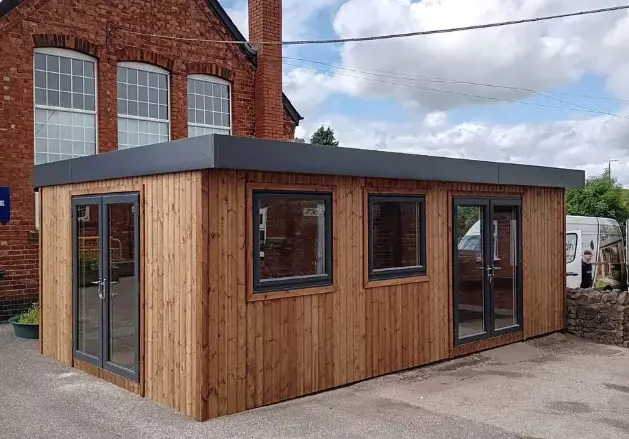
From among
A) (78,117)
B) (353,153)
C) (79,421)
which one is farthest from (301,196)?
(78,117)

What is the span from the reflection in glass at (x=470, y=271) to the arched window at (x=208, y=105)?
7849 mm

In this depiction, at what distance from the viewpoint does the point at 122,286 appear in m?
7.31

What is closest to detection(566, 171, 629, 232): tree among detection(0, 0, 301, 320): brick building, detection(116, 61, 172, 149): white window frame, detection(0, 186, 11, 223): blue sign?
detection(0, 0, 301, 320): brick building

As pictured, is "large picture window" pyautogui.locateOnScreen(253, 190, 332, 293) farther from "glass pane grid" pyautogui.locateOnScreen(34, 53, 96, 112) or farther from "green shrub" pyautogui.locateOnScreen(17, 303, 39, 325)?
"glass pane grid" pyautogui.locateOnScreen(34, 53, 96, 112)

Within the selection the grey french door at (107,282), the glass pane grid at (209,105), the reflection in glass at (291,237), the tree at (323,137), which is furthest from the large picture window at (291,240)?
the tree at (323,137)

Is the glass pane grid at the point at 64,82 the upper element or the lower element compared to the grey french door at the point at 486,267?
upper

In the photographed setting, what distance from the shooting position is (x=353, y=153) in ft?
24.0

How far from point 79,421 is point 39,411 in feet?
2.02

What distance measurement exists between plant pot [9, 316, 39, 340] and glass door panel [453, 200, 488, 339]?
649cm

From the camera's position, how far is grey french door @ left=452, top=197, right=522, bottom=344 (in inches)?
355

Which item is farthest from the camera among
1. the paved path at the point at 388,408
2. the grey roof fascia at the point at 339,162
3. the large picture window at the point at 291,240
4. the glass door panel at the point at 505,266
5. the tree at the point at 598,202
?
the tree at the point at 598,202

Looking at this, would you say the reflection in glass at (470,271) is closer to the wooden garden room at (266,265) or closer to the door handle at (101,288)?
the wooden garden room at (266,265)

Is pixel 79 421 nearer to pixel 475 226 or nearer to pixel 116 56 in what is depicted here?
pixel 475 226

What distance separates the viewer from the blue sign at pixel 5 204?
11.2 meters
